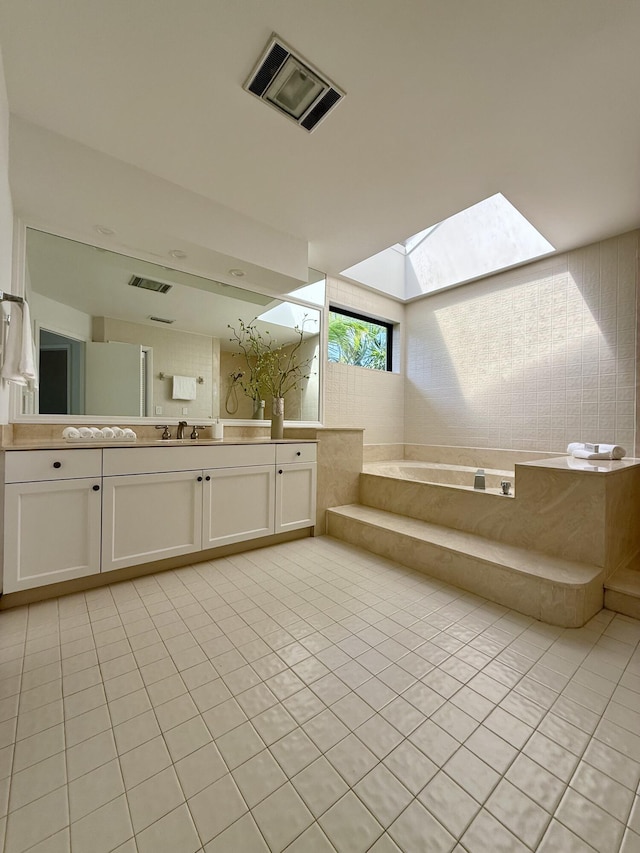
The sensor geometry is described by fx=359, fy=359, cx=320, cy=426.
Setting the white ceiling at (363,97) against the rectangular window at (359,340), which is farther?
the rectangular window at (359,340)

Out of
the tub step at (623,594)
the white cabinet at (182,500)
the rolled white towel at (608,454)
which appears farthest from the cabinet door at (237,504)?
the rolled white towel at (608,454)

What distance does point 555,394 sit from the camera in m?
3.43

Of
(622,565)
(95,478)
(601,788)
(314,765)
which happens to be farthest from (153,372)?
(622,565)

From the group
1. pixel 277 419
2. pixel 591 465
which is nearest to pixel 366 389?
pixel 277 419

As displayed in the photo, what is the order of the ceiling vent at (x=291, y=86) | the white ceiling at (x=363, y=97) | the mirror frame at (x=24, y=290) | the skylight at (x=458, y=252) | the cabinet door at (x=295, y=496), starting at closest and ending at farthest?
1. the white ceiling at (x=363, y=97)
2. the ceiling vent at (x=291, y=86)
3. the mirror frame at (x=24, y=290)
4. the cabinet door at (x=295, y=496)
5. the skylight at (x=458, y=252)

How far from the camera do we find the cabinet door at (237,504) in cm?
249

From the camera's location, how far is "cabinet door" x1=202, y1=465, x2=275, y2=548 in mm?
2490

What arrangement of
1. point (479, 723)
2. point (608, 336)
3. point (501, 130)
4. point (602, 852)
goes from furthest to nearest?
point (608, 336) → point (501, 130) → point (479, 723) → point (602, 852)

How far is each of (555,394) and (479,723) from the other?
3.12 meters

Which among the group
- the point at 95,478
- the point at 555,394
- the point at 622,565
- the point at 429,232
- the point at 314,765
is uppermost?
the point at 429,232

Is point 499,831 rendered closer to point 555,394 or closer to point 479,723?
point 479,723

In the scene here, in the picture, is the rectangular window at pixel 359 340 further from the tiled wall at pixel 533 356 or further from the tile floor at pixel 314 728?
the tile floor at pixel 314 728

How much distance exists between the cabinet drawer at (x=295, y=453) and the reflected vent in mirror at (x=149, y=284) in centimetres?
143

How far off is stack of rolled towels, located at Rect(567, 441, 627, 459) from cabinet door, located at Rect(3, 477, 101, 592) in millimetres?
3292
